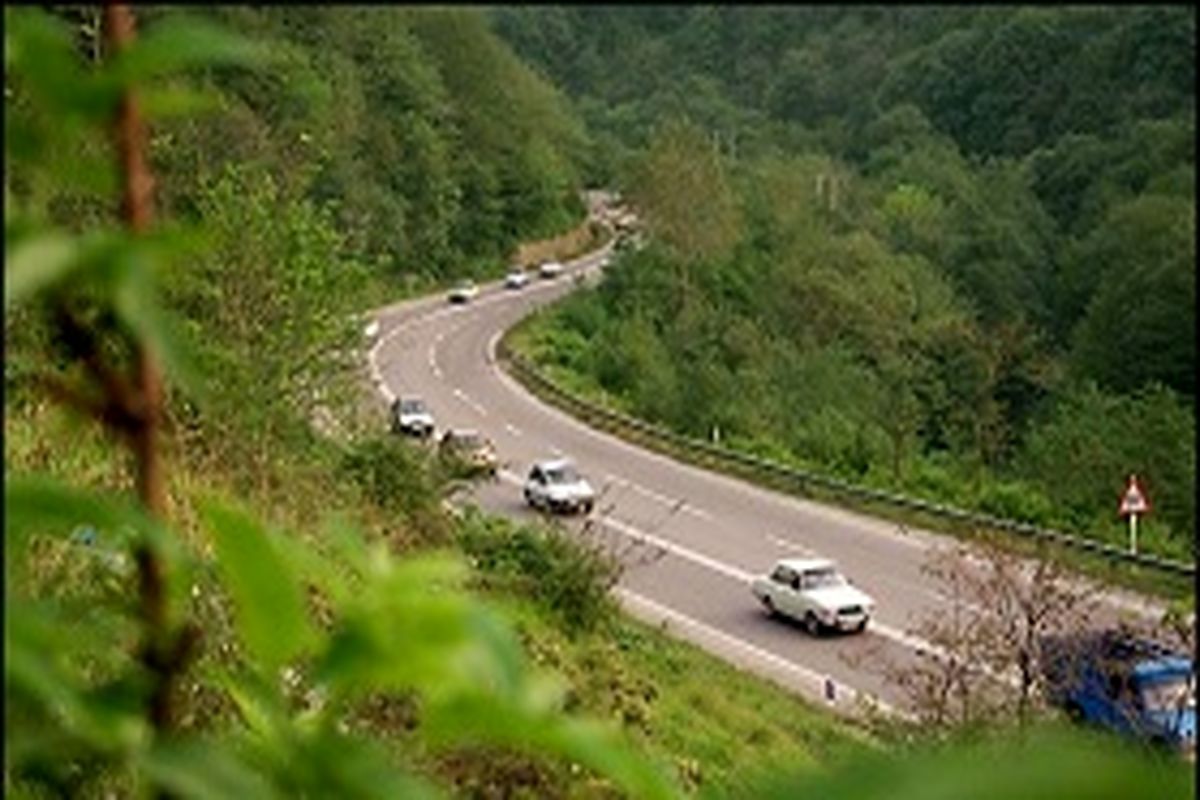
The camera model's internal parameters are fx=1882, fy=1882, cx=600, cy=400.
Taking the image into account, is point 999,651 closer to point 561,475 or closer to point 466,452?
point 466,452

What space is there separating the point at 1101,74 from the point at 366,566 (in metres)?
85.1

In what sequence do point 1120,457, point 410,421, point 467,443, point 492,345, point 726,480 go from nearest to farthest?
point 467,443
point 410,421
point 726,480
point 1120,457
point 492,345

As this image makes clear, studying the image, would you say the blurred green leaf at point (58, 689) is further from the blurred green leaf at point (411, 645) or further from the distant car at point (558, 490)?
the distant car at point (558, 490)

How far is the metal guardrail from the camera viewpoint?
71.6ft

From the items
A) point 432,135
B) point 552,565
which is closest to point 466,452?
point 552,565

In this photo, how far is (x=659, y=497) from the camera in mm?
27672

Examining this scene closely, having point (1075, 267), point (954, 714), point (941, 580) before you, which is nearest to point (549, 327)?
point (1075, 267)

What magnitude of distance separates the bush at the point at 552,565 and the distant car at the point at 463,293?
39.5m

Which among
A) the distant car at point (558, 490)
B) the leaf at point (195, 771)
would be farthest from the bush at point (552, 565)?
the leaf at point (195, 771)

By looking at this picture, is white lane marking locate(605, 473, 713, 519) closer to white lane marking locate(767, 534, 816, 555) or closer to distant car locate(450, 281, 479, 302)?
white lane marking locate(767, 534, 816, 555)

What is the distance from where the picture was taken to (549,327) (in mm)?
48469

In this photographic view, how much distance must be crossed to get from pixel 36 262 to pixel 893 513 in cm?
2542

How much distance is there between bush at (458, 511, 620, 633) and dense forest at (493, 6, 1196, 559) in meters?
9.82

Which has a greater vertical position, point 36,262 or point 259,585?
point 36,262
